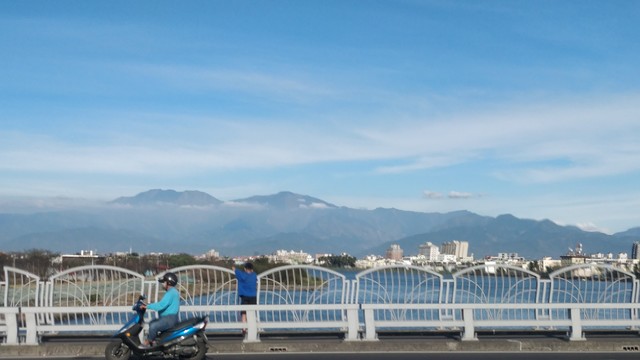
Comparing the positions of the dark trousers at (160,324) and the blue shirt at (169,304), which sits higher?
the blue shirt at (169,304)

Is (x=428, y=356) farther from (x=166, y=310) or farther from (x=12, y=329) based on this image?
(x=12, y=329)

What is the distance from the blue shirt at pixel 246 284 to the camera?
18.2 m

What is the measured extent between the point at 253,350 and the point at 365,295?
3.37 m

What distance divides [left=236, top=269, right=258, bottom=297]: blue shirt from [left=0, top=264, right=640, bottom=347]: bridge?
241mm

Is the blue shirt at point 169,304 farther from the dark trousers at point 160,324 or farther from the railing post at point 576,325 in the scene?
the railing post at point 576,325

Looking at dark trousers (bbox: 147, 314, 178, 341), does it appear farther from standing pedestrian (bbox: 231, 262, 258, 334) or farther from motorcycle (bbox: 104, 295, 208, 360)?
standing pedestrian (bbox: 231, 262, 258, 334)

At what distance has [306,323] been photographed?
17109 mm

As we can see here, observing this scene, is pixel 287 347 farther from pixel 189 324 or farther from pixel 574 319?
pixel 574 319

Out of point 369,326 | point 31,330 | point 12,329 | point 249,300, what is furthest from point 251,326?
point 12,329

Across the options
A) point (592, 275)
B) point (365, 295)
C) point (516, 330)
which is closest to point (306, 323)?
point (365, 295)

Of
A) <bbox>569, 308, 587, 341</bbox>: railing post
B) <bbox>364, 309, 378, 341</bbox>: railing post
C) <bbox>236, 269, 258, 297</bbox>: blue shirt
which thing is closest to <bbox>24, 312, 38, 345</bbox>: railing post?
<bbox>236, 269, 258, 297</bbox>: blue shirt

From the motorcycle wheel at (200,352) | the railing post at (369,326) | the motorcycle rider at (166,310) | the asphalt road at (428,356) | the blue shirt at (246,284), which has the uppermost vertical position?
the blue shirt at (246,284)

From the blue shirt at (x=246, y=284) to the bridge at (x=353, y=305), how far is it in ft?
0.79

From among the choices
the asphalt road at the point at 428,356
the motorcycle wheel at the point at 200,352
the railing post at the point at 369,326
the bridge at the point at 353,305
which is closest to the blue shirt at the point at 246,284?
the bridge at the point at 353,305
